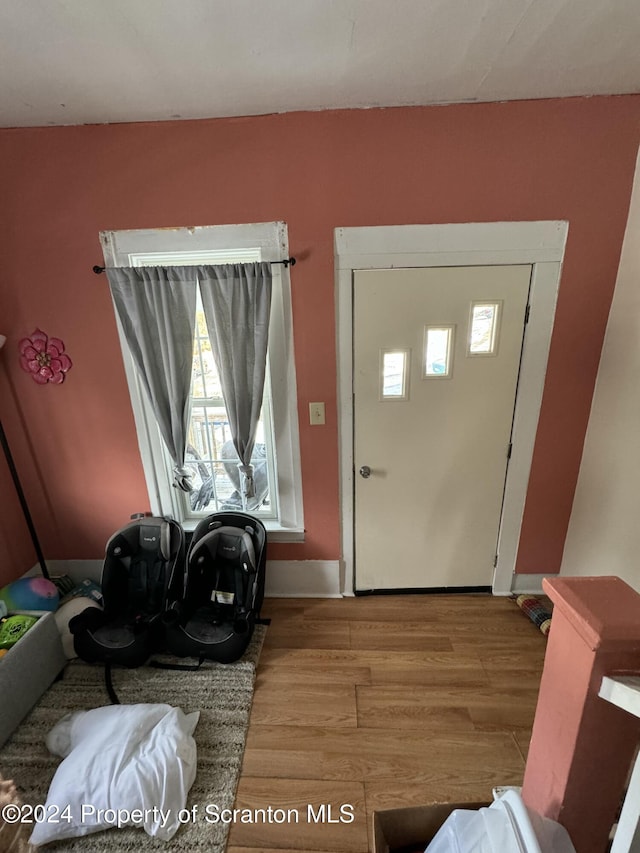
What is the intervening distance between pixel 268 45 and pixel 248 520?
1.98 meters

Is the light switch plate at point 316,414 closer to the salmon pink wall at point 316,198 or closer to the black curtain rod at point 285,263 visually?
the salmon pink wall at point 316,198

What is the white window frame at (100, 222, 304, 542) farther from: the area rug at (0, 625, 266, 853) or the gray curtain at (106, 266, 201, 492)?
the area rug at (0, 625, 266, 853)

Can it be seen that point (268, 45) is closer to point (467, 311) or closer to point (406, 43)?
point (406, 43)

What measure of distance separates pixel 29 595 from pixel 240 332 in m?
1.78

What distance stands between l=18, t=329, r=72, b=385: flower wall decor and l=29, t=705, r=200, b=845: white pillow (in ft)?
5.40

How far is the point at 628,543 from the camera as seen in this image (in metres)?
1.64

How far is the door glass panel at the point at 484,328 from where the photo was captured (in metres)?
1.76

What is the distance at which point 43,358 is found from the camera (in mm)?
1910

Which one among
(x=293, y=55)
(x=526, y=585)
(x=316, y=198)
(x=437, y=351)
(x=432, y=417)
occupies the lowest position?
(x=526, y=585)

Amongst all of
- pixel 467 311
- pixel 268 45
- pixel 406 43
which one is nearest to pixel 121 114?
pixel 268 45

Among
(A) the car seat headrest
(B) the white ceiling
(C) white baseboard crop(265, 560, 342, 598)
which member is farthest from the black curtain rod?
(C) white baseboard crop(265, 560, 342, 598)

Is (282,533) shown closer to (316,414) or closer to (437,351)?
(316,414)

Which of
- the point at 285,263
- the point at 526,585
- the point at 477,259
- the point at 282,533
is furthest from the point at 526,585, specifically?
the point at 285,263

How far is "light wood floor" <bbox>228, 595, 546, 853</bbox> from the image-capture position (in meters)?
1.27
